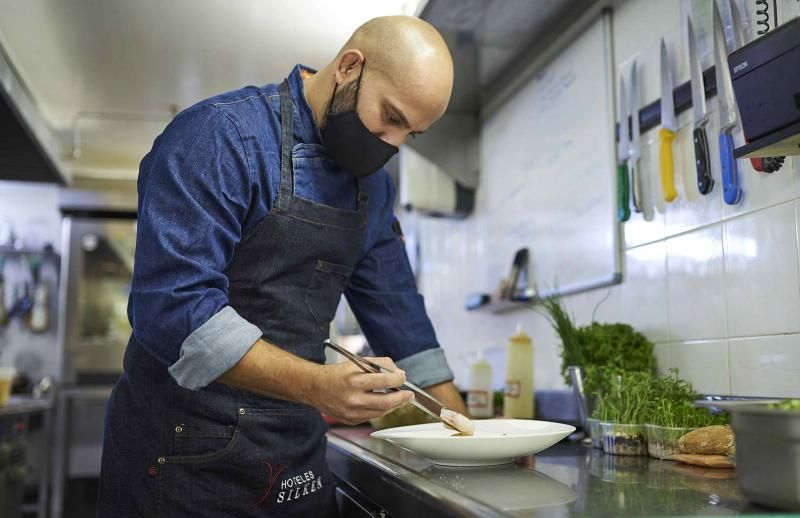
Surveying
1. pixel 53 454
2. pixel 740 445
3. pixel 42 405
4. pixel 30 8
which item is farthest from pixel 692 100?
pixel 53 454

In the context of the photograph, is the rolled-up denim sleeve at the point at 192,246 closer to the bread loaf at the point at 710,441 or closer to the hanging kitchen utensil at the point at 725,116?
the bread loaf at the point at 710,441

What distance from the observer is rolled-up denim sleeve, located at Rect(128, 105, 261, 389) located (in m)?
1.05

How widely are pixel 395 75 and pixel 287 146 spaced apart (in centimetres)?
22

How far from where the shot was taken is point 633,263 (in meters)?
1.82

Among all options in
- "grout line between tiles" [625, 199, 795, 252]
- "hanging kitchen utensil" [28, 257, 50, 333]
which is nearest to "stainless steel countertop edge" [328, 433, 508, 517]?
"grout line between tiles" [625, 199, 795, 252]

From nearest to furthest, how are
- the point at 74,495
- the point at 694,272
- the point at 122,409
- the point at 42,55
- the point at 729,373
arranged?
the point at 122,409, the point at 729,373, the point at 694,272, the point at 42,55, the point at 74,495

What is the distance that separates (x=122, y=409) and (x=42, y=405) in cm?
278

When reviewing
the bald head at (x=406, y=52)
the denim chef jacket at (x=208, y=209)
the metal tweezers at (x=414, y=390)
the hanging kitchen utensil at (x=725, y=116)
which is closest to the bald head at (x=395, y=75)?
the bald head at (x=406, y=52)

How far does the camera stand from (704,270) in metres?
1.54

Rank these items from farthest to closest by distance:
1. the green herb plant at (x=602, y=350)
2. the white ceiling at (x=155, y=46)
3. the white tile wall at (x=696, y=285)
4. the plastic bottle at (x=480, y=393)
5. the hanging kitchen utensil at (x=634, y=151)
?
the white ceiling at (x=155, y=46) < the plastic bottle at (x=480, y=393) < the hanging kitchen utensil at (x=634, y=151) < the green herb plant at (x=602, y=350) < the white tile wall at (x=696, y=285)

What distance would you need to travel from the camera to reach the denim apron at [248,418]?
1.26 meters

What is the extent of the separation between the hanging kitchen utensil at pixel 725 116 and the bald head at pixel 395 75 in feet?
1.66

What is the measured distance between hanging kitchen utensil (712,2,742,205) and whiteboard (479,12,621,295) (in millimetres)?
459

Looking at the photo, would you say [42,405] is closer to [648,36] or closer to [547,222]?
[547,222]
